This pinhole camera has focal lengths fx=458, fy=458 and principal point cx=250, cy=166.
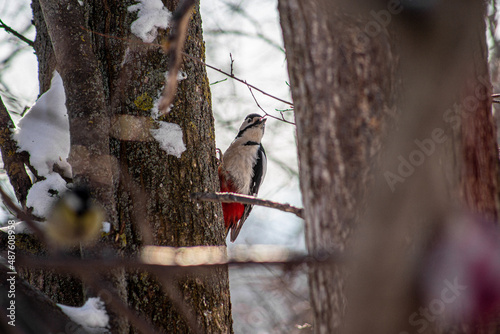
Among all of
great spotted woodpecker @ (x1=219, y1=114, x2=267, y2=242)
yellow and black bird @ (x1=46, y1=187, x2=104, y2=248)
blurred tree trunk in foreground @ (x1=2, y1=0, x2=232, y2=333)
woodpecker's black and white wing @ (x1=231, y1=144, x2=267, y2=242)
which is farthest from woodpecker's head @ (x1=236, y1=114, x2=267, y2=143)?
yellow and black bird @ (x1=46, y1=187, x2=104, y2=248)

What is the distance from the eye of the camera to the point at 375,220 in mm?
1000

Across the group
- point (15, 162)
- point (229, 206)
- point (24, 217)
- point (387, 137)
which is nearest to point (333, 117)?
point (387, 137)

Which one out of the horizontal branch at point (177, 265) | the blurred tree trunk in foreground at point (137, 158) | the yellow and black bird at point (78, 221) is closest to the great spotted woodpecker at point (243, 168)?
the blurred tree trunk in foreground at point (137, 158)

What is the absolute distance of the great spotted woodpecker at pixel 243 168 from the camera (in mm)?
4426

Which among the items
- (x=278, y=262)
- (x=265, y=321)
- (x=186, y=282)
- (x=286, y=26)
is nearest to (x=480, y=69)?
(x=286, y=26)

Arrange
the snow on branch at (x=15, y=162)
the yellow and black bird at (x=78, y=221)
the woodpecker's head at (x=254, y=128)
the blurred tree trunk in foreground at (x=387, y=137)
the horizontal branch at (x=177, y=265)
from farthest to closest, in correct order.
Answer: the woodpecker's head at (x=254, y=128)
the snow on branch at (x=15, y=162)
the yellow and black bird at (x=78, y=221)
the blurred tree trunk in foreground at (x=387, y=137)
the horizontal branch at (x=177, y=265)

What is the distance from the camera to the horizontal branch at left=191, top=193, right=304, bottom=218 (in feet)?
5.51

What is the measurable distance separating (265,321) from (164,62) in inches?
146

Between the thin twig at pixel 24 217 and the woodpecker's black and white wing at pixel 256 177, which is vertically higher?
the woodpecker's black and white wing at pixel 256 177

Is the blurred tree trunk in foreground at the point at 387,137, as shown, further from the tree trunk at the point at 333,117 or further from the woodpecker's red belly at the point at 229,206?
the woodpecker's red belly at the point at 229,206

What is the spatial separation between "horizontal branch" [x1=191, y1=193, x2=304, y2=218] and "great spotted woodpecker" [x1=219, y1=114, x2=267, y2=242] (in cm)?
227

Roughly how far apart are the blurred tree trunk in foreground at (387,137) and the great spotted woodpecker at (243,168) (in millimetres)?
3228

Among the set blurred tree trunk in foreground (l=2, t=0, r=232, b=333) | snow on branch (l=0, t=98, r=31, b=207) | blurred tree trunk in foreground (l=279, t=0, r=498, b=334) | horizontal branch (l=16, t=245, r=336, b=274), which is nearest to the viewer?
horizontal branch (l=16, t=245, r=336, b=274)

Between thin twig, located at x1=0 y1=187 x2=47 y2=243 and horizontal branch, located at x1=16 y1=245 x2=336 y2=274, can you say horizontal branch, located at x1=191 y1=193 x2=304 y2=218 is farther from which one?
thin twig, located at x1=0 y1=187 x2=47 y2=243
